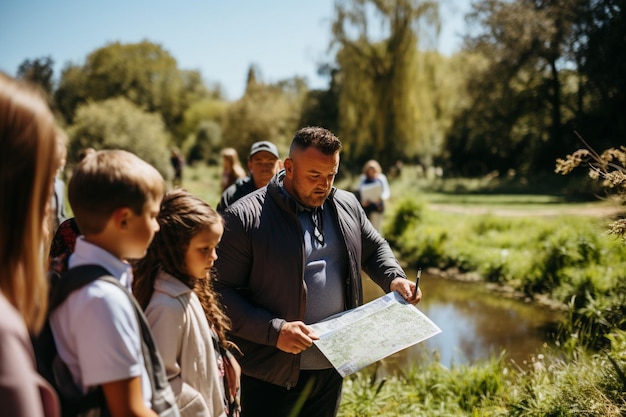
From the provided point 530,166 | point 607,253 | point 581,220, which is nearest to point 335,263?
point 607,253

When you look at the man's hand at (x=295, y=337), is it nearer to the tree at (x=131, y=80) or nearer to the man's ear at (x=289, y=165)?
the man's ear at (x=289, y=165)

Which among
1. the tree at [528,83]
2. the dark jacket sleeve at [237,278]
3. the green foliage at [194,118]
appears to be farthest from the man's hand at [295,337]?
the green foliage at [194,118]

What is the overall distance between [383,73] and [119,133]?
521 inches

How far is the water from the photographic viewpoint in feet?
19.4

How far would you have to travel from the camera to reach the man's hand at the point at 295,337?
89.3 inches

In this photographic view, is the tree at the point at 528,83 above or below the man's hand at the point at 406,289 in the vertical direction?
above

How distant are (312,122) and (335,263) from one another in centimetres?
3013

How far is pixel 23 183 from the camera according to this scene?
3.65 feet

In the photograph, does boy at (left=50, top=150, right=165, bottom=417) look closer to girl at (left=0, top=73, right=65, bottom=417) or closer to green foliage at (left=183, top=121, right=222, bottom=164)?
girl at (left=0, top=73, right=65, bottom=417)

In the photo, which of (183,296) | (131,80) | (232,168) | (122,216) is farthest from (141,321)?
(131,80)

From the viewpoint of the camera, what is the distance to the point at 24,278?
113cm

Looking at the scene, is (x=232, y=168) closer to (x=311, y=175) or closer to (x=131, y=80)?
(x=311, y=175)

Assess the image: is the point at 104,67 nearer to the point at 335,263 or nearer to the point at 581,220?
the point at 581,220

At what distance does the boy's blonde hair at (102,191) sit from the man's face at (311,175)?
1.25 m
